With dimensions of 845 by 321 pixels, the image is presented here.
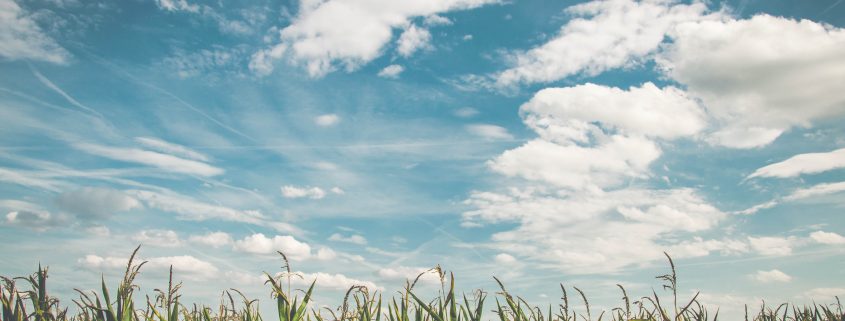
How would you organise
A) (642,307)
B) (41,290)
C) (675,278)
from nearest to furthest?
(675,278)
(41,290)
(642,307)

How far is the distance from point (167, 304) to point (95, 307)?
0.97 meters

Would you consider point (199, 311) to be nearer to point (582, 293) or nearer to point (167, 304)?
point (167, 304)

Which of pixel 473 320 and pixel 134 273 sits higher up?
pixel 134 273

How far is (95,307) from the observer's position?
6.09m

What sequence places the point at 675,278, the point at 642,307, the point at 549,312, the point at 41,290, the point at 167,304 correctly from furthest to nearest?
the point at 642,307 < the point at 549,312 < the point at 167,304 < the point at 41,290 < the point at 675,278

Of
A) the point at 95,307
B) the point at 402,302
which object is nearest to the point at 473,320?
the point at 402,302

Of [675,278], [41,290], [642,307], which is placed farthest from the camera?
[642,307]

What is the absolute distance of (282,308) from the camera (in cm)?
676

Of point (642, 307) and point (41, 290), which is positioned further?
point (642, 307)

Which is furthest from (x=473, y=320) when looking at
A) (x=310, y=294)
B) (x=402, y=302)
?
(x=310, y=294)

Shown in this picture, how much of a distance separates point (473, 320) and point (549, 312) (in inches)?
55.4

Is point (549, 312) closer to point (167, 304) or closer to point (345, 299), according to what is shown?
point (345, 299)

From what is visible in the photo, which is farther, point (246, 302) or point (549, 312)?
point (549, 312)

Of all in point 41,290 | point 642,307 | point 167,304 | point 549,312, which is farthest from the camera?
point 642,307
